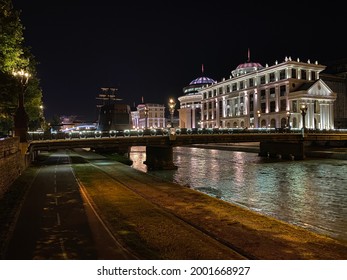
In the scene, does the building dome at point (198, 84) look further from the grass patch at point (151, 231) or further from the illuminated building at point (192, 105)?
the grass patch at point (151, 231)

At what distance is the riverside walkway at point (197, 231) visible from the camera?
35.9 feet

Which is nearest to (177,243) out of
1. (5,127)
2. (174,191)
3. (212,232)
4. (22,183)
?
(212,232)

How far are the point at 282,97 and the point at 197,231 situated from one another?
4162 inches

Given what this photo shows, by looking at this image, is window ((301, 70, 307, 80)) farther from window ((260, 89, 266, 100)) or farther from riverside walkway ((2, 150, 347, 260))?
riverside walkway ((2, 150, 347, 260))

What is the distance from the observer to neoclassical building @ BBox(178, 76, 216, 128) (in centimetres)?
17662

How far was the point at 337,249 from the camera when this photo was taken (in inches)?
453

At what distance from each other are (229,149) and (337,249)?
81423mm

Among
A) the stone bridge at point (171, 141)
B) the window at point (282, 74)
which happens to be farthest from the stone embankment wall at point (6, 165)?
the window at point (282, 74)

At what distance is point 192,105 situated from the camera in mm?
178625

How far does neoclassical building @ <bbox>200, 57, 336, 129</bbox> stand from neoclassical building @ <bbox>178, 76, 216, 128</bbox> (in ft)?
134

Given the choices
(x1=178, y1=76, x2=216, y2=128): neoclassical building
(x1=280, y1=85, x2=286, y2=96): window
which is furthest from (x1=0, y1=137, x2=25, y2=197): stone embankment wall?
(x1=178, y1=76, x2=216, y2=128): neoclassical building

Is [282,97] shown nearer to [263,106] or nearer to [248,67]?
[263,106]

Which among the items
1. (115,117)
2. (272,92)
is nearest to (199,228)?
(115,117)

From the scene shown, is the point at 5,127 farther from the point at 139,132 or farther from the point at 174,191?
the point at 174,191
